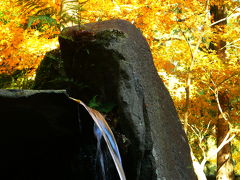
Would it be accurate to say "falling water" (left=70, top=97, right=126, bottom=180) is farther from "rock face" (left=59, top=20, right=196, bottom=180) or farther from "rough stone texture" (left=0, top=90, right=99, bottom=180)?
"rock face" (left=59, top=20, right=196, bottom=180)

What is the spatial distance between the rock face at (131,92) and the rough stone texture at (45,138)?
0.63 meters

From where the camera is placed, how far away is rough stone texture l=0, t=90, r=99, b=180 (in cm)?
383

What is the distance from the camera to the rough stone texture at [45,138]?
3.83 metres

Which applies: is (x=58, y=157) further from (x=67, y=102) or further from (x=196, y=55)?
(x=196, y=55)

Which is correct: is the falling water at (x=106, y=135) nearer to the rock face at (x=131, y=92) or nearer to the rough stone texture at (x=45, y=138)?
the rough stone texture at (x=45, y=138)

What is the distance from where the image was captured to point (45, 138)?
4.75m

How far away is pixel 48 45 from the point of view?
23.8ft

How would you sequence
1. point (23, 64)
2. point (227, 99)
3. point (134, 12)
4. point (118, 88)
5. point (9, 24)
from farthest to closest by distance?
1. point (227, 99)
2. point (134, 12)
3. point (9, 24)
4. point (23, 64)
5. point (118, 88)

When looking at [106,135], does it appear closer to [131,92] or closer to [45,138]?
[131,92]

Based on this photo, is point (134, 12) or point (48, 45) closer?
point (48, 45)

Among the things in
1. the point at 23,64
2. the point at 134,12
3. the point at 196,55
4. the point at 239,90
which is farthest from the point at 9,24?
the point at 239,90

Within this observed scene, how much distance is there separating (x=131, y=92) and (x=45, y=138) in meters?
1.58

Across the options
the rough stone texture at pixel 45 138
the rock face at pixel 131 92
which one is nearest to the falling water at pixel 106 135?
the rough stone texture at pixel 45 138

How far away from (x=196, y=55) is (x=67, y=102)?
7.55m
